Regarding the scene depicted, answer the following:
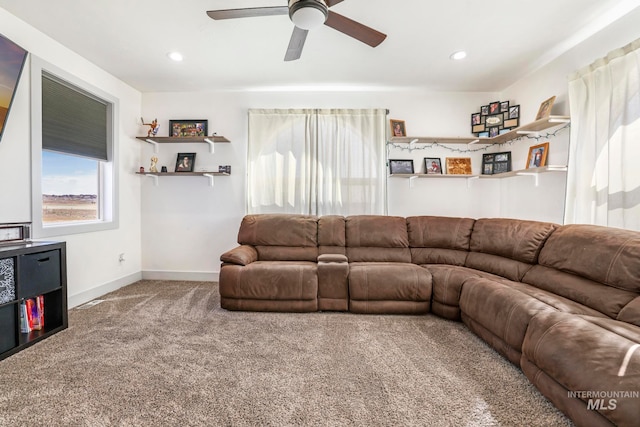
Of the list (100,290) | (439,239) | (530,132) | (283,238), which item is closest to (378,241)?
(439,239)

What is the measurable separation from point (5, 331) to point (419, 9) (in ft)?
12.3

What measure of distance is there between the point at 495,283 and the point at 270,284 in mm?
1907

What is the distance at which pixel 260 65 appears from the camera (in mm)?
3061

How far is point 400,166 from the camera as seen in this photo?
3.68m

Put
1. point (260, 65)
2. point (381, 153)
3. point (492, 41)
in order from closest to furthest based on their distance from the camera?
point (492, 41) < point (260, 65) < point (381, 153)

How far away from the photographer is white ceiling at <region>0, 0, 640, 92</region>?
212cm

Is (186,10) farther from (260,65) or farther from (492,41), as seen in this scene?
(492,41)

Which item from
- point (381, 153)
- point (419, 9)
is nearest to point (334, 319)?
point (381, 153)

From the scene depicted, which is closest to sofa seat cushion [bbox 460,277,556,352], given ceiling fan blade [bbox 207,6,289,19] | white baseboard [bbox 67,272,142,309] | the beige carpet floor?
the beige carpet floor

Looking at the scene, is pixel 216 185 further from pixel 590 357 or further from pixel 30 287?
pixel 590 357

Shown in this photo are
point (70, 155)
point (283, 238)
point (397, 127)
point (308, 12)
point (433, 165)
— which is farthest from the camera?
point (433, 165)

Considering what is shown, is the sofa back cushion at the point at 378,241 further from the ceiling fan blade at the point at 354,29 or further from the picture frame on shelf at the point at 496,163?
the ceiling fan blade at the point at 354,29

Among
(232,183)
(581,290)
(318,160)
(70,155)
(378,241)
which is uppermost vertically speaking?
(318,160)

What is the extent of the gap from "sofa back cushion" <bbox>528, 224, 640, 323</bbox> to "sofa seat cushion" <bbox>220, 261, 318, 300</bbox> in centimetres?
194
